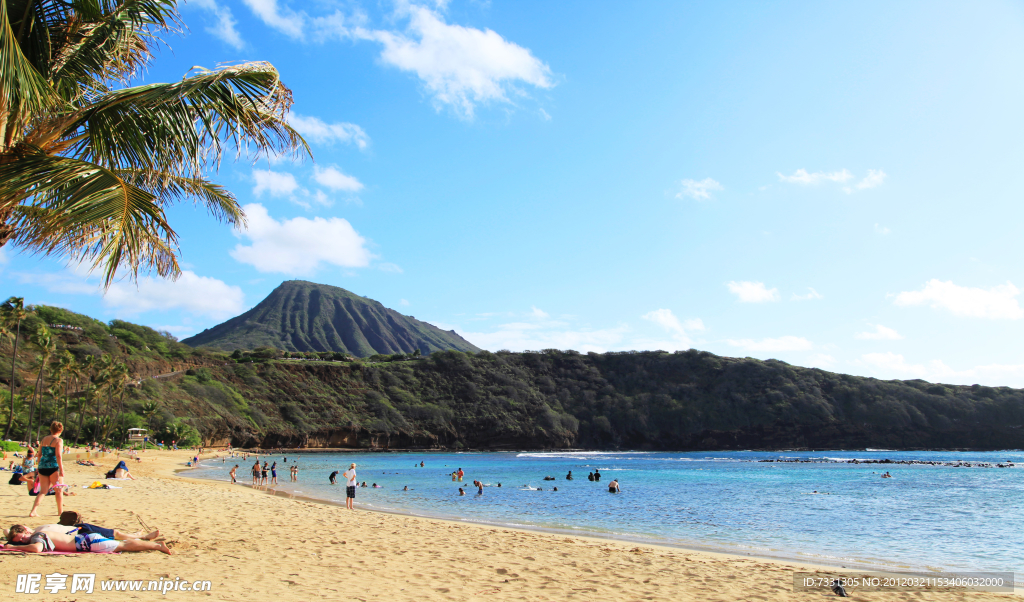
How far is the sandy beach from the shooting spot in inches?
248

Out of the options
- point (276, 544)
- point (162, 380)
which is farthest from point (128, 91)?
point (162, 380)

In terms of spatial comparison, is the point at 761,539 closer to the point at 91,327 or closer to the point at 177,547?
the point at 177,547

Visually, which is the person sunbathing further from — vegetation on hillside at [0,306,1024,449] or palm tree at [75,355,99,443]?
vegetation on hillside at [0,306,1024,449]

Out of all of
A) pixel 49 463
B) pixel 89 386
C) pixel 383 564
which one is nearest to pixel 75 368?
pixel 89 386

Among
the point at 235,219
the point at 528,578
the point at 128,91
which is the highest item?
the point at 128,91

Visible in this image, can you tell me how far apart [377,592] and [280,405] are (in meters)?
82.5

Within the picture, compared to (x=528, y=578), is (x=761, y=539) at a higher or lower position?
lower

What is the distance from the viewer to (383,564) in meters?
8.11

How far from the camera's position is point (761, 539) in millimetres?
14617

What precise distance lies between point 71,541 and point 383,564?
12.7ft

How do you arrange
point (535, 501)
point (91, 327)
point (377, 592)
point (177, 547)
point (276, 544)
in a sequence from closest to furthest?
point (377, 592) < point (177, 547) < point (276, 544) < point (535, 501) < point (91, 327)

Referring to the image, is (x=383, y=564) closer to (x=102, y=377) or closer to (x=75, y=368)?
(x=102, y=377)

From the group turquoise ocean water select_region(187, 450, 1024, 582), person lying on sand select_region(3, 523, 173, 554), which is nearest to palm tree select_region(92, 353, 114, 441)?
turquoise ocean water select_region(187, 450, 1024, 582)

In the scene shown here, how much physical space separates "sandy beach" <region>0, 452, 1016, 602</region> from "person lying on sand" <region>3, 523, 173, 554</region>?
162mm
